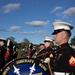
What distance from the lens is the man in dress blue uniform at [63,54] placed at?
4141mm

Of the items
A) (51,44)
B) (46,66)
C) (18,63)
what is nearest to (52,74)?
(46,66)

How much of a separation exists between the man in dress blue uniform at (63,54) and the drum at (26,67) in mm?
305

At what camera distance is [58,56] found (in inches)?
170

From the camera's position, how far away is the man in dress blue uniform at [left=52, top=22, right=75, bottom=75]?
4.14 m

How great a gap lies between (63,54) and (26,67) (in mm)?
644

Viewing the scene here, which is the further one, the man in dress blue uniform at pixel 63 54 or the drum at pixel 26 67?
the drum at pixel 26 67

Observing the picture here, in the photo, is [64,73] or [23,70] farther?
[23,70]

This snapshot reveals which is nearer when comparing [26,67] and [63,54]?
[63,54]

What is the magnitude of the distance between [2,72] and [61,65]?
943mm

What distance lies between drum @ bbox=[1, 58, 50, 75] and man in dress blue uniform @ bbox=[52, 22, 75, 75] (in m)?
0.30

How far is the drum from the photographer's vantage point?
4.55m

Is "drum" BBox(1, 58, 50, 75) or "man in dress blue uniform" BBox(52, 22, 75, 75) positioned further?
"drum" BBox(1, 58, 50, 75)

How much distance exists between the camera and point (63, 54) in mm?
4254

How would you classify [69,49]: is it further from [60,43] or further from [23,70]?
[23,70]
